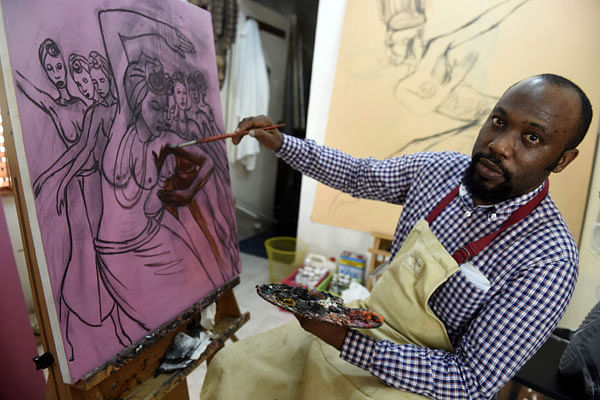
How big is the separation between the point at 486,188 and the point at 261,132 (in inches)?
28.3

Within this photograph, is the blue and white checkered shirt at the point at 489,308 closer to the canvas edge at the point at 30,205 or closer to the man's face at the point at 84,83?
the canvas edge at the point at 30,205

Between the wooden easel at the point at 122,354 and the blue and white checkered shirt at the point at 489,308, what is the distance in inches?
20.2

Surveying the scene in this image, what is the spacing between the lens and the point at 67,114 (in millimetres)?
783

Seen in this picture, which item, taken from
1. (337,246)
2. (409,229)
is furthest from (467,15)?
(337,246)

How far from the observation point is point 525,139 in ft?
2.86

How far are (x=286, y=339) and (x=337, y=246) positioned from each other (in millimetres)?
1525

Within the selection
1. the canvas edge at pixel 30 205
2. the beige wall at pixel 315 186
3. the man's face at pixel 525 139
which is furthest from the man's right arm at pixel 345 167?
the beige wall at pixel 315 186

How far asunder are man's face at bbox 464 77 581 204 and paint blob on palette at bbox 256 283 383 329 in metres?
0.48

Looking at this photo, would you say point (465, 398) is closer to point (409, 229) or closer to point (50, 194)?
point (409, 229)

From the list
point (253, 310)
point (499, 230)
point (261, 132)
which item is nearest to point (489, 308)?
point (499, 230)

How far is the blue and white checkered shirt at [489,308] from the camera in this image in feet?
2.56

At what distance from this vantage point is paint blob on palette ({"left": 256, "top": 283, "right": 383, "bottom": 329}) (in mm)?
815

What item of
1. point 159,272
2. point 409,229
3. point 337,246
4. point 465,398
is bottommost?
point 337,246

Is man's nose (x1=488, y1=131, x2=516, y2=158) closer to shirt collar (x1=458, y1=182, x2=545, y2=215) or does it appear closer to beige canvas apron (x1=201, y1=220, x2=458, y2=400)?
shirt collar (x1=458, y1=182, x2=545, y2=215)
